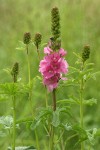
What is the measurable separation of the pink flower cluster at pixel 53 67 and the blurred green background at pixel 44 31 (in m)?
1.64

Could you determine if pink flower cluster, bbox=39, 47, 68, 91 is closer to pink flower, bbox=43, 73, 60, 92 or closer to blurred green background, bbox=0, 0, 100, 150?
pink flower, bbox=43, 73, 60, 92

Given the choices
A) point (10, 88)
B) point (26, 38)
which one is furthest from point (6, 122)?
point (26, 38)

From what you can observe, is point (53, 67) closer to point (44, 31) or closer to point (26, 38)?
point (26, 38)

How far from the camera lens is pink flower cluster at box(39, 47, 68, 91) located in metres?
1.70

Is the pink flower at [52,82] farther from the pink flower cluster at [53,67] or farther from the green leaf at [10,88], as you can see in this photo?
the green leaf at [10,88]

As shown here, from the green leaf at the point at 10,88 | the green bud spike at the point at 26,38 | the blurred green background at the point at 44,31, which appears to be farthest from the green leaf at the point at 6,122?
the blurred green background at the point at 44,31

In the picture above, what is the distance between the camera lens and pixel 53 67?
1722mm

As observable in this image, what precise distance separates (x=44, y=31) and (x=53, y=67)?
9.54 feet

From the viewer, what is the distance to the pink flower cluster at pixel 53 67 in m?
1.70

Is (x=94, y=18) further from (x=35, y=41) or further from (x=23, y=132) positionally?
(x=35, y=41)

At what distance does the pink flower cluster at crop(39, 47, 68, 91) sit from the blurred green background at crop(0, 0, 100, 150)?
164cm

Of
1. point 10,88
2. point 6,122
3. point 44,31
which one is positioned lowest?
point 6,122

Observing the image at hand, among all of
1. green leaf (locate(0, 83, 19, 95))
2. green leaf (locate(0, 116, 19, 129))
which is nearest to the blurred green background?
green leaf (locate(0, 116, 19, 129))

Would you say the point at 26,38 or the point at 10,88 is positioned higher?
the point at 26,38
